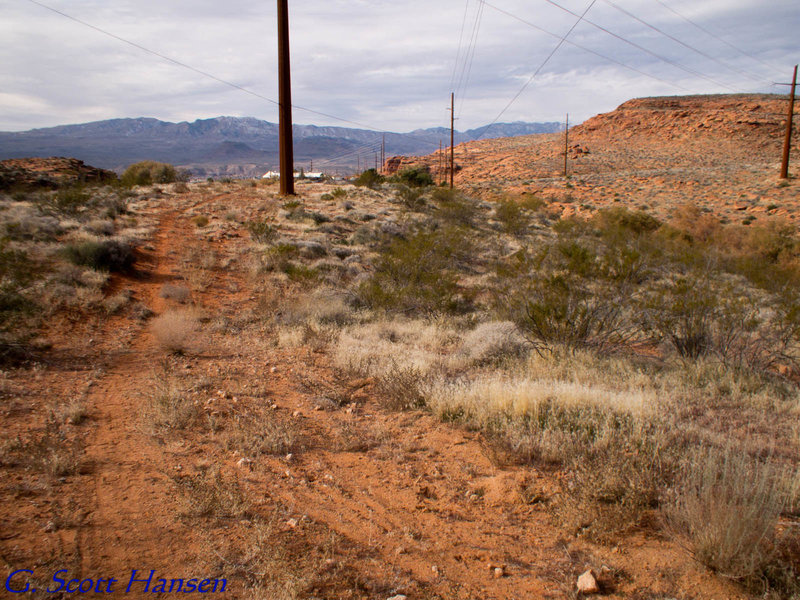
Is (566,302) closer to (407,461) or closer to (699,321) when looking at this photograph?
(699,321)

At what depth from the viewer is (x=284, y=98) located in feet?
80.2

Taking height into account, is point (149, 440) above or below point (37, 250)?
below

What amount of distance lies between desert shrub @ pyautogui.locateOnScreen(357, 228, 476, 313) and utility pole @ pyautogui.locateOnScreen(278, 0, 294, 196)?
14.7 metres

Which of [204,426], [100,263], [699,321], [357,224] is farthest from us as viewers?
[357,224]

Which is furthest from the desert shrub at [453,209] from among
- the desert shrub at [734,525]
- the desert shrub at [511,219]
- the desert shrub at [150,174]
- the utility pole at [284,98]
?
the desert shrub at [150,174]

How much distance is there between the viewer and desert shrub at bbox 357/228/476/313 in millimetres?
10273

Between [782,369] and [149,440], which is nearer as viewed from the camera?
[149,440]

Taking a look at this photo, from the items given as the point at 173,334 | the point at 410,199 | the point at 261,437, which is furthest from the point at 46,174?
the point at 261,437

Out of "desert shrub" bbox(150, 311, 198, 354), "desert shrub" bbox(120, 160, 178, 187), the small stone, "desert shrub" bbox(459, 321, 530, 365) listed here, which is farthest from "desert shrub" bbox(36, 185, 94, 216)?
the small stone

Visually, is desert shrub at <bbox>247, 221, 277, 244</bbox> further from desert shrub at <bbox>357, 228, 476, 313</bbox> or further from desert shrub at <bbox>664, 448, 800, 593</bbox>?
desert shrub at <bbox>664, 448, 800, 593</bbox>

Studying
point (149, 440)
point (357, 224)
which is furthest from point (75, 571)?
point (357, 224)

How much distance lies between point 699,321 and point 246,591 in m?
7.48

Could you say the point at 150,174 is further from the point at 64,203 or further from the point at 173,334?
the point at 173,334

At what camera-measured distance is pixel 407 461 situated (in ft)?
15.0
